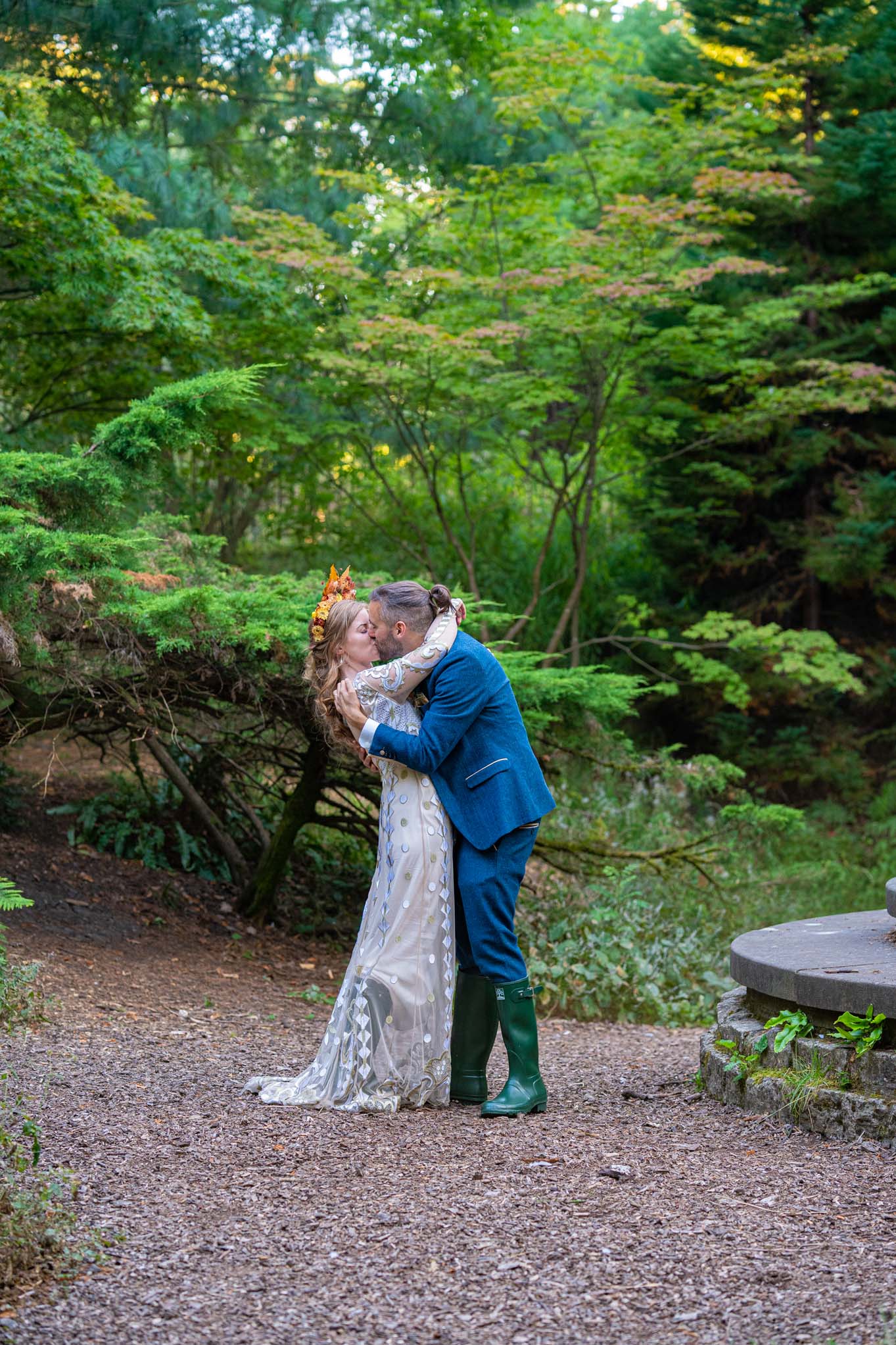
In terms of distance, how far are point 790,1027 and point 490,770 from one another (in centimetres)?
116

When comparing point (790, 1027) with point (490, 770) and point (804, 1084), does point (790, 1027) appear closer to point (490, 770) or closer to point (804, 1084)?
point (804, 1084)

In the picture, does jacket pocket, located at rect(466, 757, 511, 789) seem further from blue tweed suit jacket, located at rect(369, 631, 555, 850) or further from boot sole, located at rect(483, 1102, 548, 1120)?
boot sole, located at rect(483, 1102, 548, 1120)

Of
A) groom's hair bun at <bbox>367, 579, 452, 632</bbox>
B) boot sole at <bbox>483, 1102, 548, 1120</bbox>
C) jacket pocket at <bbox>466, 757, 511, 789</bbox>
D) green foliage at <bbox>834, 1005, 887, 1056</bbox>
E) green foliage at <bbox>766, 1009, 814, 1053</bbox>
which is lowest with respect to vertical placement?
boot sole at <bbox>483, 1102, 548, 1120</bbox>

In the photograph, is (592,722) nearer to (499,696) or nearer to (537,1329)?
(499,696)

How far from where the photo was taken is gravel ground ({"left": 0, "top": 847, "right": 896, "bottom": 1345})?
2.29 m

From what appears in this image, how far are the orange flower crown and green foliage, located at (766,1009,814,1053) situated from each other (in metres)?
1.85

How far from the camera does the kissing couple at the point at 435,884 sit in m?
3.68

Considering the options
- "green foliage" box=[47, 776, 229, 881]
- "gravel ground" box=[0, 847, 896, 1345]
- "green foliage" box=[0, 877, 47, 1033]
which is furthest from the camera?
"green foliage" box=[47, 776, 229, 881]

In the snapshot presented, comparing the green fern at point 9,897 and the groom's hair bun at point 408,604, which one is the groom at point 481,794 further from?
the green fern at point 9,897

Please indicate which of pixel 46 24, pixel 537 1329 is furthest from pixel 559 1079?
pixel 46 24

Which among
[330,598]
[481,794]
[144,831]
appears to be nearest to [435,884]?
[481,794]

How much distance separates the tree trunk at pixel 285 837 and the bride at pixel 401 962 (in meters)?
2.11

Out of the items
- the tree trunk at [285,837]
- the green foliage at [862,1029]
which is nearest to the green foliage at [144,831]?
the tree trunk at [285,837]

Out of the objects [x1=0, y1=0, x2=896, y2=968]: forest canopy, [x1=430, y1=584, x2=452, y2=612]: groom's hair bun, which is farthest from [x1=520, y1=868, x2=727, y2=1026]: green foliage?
[x1=430, y1=584, x2=452, y2=612]: groom's hair bun
